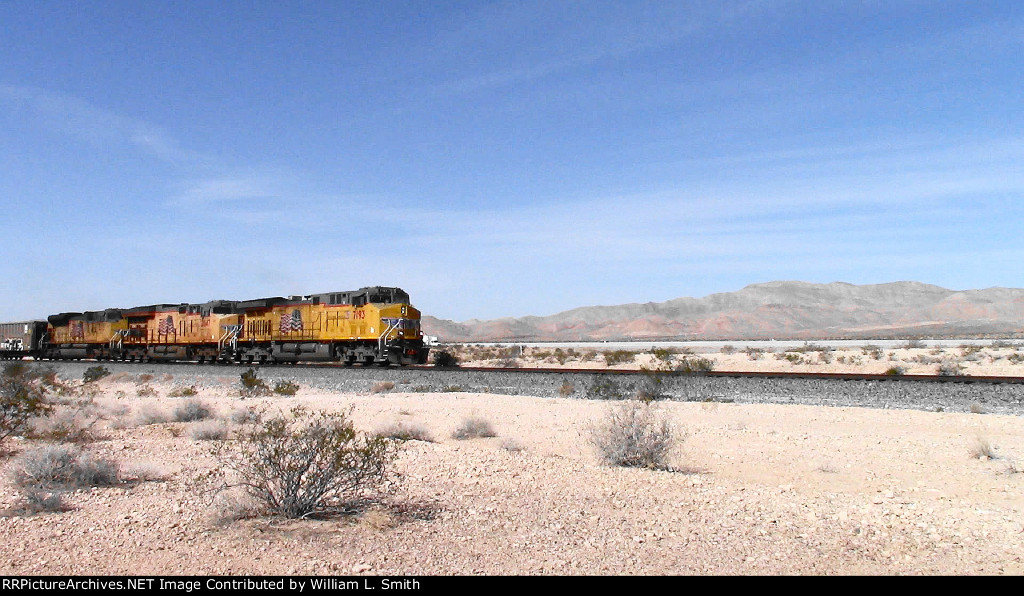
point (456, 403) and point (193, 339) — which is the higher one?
point (193, 339)

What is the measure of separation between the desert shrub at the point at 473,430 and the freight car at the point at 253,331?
589 inches

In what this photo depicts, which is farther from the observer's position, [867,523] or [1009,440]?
[1009,440]

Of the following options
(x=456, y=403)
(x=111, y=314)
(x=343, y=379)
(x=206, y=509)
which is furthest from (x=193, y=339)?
(x=206, y=509)

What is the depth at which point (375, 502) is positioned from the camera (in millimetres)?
7406

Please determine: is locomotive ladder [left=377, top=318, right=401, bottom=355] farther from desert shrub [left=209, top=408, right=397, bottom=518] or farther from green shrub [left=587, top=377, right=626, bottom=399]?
desert shrub [left=209, top=408, right=397, bottom=518]

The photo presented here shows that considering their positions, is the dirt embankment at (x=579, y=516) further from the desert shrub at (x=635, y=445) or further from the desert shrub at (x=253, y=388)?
the desert shrub at (x=253, y=388)

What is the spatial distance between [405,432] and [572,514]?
6.34 metres

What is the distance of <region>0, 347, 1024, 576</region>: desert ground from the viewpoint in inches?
226

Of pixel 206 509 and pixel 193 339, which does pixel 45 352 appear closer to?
pixel 193 339

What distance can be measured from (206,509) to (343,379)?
19.1 m

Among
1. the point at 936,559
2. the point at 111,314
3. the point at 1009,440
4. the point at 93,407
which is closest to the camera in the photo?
the point at 936,559

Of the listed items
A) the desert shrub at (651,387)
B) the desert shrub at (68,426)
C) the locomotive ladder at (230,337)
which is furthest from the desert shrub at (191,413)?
the locomotive ladder at (230,337)

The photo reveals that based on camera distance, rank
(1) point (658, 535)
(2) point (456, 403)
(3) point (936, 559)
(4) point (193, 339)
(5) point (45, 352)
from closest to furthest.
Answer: (3) point (936, 559), (1) point (658, 535), (2) point (456, 403), (4) point (193, 339), (5) point (45, 352)

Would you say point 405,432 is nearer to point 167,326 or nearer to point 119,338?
point 167,326
